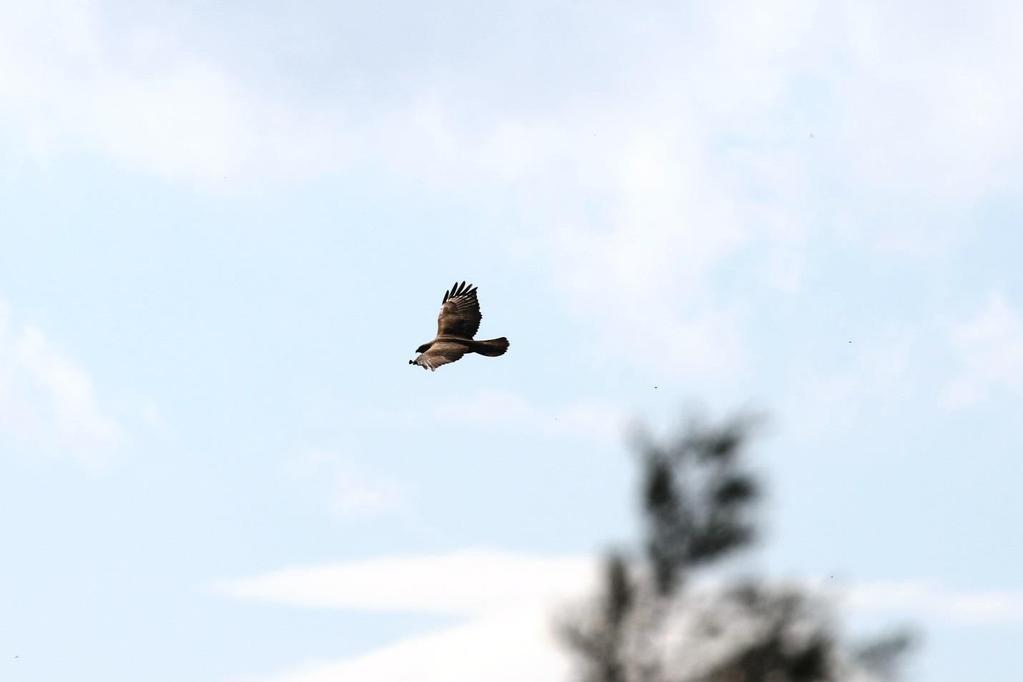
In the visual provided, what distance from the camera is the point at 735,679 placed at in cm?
1780

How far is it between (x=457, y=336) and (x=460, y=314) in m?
0.94

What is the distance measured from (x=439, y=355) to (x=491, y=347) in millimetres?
1553

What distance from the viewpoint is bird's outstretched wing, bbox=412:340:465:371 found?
39.3 meters

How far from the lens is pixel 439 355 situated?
40.3 meters

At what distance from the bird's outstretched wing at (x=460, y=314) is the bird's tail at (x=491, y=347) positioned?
65 cm

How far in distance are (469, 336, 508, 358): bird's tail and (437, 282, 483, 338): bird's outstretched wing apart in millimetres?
655

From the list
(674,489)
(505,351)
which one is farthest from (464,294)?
(674,489)

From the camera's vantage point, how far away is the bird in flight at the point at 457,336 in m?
40.2

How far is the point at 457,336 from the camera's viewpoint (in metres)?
41.8

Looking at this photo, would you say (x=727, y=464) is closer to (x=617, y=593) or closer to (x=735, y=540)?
(x=735, y=540)

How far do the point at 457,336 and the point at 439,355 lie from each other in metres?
1.61

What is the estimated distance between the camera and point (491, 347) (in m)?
41.1

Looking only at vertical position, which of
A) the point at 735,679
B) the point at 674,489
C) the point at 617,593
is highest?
the point at 674,489

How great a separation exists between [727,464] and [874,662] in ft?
9.66
